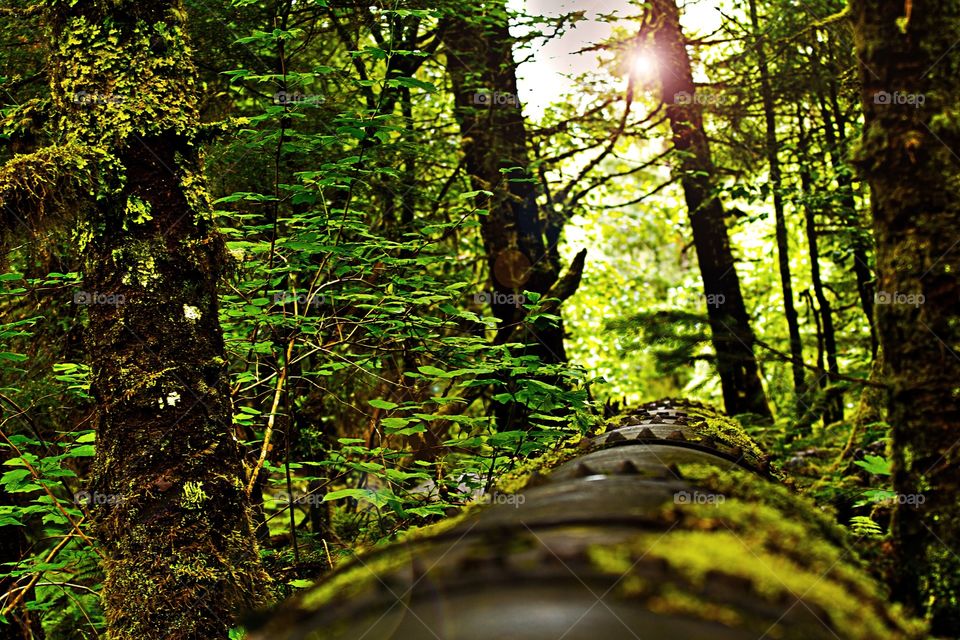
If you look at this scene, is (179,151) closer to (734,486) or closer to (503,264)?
(734,486)

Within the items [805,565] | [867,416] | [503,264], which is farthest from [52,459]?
[503,264]

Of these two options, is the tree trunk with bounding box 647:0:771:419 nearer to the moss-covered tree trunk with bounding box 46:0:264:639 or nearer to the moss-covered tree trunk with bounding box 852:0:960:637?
the moss-covered tree trunk with bounding box 46:0:264:639

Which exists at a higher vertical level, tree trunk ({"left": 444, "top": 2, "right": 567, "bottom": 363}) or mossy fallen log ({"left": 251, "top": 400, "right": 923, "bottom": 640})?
tree trunk ({"left": 444, "top": 2, "right": 567, "bottom": 363})

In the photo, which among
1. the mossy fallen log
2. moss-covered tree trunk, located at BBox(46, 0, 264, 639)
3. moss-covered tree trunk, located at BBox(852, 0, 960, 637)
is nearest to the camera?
the mossy fallen log

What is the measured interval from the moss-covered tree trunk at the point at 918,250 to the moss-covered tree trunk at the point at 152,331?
2637mm

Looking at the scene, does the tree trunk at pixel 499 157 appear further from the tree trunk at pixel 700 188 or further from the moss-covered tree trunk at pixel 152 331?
the moss-covered tree trunk at pixel 152 331

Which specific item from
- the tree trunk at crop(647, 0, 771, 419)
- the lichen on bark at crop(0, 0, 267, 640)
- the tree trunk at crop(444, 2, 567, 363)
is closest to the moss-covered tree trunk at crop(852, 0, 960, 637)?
the lichen on bark at crop(0, 0, 267, 640)

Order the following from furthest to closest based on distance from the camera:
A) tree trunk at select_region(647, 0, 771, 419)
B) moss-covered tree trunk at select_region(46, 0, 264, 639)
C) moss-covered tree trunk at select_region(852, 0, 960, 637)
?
tree trunk at select_region(647, 0, 771, 419), moss-covered tree trunk at select_region(46, 0, 264, 639), moss-covered tree trunk at select_region(852, 0, 960, 637)

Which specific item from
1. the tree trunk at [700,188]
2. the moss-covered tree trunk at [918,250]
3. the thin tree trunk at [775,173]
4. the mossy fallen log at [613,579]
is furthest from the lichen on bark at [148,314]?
the tree trunk at [700,188]

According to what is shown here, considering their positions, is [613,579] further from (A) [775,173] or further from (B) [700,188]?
(B) [700,188]

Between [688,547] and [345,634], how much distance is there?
654 millimetres

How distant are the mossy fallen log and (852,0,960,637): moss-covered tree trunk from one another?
0.19 metres

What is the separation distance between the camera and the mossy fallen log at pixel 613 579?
3.85 feet

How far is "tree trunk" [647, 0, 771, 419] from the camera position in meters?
10.7
